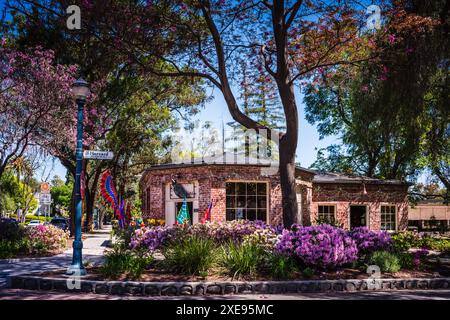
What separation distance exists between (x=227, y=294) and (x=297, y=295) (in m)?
1.36

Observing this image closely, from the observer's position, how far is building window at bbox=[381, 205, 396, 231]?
2583cm

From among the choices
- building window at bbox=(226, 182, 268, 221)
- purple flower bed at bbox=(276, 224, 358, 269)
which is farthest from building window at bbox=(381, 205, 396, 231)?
purple flower bed at bbox=(276, 224, 358, 269)

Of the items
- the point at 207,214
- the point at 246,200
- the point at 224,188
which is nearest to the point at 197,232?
the point at 207,214

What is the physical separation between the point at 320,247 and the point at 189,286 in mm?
3021

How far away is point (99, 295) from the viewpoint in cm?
832

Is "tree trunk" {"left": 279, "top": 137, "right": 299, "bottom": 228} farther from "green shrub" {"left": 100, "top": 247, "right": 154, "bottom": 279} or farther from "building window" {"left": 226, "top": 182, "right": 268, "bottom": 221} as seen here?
"building window" {"left": 226, "top": 182, "right": 268, "bottom": 221}

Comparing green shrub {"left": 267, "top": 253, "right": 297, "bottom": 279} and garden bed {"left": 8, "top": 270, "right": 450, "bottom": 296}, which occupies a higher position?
green shrub {"left": 267, "top": 253, "right": 297, "bottom": 279}

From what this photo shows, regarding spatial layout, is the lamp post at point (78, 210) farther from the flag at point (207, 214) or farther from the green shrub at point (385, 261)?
the flag at point (207, 214)

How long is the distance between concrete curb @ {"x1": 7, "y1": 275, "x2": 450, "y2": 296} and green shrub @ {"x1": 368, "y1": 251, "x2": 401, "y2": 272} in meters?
0.77

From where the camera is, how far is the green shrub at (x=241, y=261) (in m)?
9.27

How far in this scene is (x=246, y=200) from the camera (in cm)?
1997

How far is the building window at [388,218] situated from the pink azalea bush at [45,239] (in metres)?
17.8

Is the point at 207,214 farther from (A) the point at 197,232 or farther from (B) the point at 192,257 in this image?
(B) the point at 192,257
